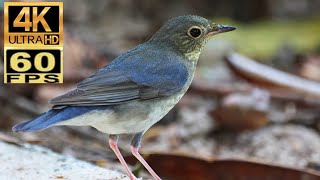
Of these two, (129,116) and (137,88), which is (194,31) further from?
(129,116)

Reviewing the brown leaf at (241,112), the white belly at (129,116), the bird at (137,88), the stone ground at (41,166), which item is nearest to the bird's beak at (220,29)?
the bird at (137,88)

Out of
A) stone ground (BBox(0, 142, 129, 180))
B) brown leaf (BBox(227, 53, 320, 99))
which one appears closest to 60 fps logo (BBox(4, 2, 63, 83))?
stone ground (BBox(0, 142, 129, 180))

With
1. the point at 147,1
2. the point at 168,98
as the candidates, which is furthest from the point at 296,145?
the point at 147,1

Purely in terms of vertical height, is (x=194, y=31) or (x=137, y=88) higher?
(x=194, y=31)

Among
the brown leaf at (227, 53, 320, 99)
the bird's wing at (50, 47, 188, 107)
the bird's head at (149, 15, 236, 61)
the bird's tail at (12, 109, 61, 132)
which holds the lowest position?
the brown leaf at (227, 53, 320, 99)

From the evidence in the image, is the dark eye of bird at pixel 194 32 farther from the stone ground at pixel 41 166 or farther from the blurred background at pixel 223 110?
the stone ground at pixel 41 166

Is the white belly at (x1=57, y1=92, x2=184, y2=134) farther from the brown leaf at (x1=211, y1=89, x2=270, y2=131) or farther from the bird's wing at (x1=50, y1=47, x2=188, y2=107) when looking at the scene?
the brown leaf at (x1=211, y1=89, x2=270, y2=131)

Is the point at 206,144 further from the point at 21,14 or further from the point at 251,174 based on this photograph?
the point at 21,14

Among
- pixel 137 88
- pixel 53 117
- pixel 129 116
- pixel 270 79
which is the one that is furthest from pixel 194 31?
pixel 270 79
